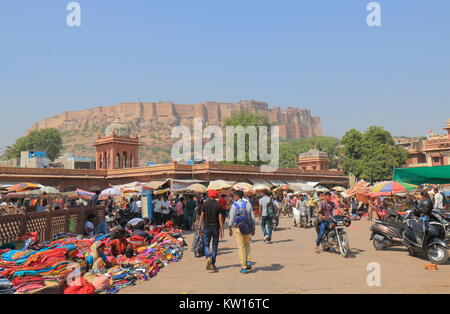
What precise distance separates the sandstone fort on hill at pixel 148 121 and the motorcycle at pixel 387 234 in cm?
11715

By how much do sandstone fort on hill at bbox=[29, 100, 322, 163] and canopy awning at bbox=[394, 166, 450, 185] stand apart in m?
114

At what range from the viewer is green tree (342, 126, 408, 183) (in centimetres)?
4231

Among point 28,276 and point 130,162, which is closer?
point 28,276

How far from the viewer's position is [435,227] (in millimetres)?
7570

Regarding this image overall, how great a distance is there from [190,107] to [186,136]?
45808 millimetres

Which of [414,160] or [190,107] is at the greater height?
[190,107]

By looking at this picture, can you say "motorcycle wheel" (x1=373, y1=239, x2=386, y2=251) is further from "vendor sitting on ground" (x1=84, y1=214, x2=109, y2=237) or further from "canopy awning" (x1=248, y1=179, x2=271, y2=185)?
"canopy awning" (x1=248, y1=179, x2=271, y2=185)

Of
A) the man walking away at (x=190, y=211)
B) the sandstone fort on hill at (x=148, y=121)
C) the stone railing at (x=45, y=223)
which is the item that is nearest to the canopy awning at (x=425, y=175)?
the man walking away at (x=190, y=211)

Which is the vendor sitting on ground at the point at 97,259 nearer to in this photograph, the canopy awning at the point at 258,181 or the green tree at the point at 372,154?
the canopy awning at the point at 258,181

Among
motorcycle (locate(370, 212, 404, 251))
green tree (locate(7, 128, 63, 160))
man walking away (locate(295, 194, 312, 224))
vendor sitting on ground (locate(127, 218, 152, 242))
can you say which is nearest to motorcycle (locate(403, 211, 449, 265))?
motorcycle (locate(370, 212, 404, 251))

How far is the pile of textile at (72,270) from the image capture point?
18.1 feet

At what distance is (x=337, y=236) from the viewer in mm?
8523
